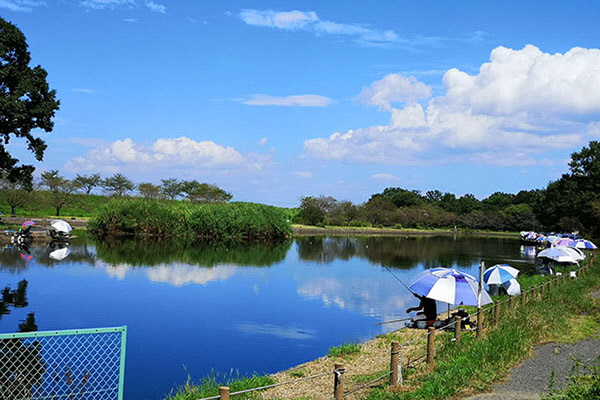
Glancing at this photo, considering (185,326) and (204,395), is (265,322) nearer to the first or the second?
(185,326)

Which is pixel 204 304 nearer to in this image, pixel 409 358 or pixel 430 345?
pixel 409 358

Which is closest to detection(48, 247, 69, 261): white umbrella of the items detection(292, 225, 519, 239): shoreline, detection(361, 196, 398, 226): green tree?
detection(292, 225, 519, 239): shoreline

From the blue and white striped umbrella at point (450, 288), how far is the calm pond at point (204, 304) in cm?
234

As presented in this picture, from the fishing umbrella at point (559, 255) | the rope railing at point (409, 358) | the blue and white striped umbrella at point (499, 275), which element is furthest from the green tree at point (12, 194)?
the rope railing at point (409, 358)

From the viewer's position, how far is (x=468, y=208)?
101500mm

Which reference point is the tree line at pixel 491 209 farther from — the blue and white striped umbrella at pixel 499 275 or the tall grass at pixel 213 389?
the tall grass at pixel 213 389

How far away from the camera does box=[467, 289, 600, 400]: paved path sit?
7648 millimetres

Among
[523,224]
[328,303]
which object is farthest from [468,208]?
[328,303]

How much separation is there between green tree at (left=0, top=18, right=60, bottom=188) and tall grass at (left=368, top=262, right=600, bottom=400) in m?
23.4

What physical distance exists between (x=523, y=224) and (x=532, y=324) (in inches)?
3327

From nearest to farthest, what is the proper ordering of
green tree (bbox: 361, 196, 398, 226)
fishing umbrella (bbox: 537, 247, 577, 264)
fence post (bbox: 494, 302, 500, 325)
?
fence post (bbox: 494, 302, 500, 325)
fishing umbrella (bbox: 537, 247, 577, 264)
green tree (bbox: 361, 196, 398, 226)

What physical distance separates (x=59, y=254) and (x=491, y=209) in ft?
276

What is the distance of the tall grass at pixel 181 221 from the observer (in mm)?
46500

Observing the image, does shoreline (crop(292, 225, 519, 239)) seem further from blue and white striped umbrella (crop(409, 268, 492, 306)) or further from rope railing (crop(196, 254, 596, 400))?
rope railing (crop(196, 254, 596, 400))
